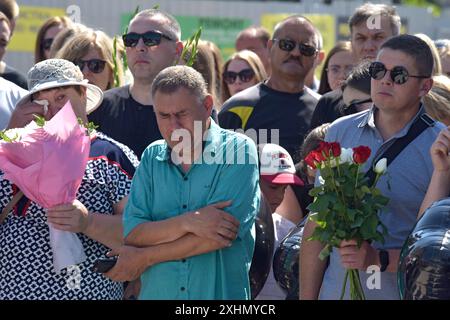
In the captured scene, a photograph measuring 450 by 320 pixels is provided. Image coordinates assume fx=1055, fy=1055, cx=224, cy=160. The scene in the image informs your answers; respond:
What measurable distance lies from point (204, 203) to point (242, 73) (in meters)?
4.09

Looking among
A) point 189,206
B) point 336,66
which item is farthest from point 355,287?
point 336,66

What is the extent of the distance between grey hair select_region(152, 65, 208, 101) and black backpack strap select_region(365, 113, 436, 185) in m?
0.86

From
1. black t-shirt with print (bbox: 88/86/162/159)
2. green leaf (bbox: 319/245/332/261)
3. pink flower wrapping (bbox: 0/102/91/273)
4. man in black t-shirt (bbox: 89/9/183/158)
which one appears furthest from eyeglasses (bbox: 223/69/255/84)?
green leaf (bbox: 319/245/332/261)

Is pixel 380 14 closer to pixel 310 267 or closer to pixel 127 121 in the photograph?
pixel 127 121

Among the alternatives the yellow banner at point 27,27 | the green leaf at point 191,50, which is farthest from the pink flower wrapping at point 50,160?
the yellow banner at point 27,27

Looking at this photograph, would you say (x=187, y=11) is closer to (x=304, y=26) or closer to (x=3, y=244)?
(x=304, y=26)

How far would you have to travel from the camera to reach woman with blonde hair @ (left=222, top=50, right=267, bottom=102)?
346 inches

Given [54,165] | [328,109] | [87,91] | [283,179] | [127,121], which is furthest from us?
[328,109]

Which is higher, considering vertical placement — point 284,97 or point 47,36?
point 47,36

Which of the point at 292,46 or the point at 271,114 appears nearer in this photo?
the point at 271,114

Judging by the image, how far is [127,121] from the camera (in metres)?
6.42

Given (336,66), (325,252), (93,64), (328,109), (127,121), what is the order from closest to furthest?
(325,252) → (127,121) → (328,109) → (93,64) → (336,66)

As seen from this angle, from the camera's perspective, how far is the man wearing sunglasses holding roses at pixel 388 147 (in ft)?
16.1

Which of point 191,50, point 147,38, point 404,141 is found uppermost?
point 147,38
